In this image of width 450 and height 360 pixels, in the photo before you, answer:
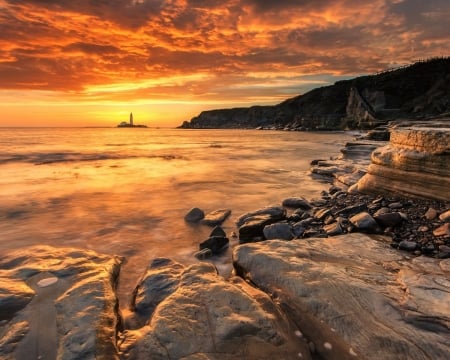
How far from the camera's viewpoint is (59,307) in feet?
11.3

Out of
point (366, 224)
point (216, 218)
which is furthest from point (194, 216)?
point (366, 224)

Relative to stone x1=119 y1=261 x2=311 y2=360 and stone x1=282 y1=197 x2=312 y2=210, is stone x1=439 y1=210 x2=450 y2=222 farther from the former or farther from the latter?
stone x1=119 y1=261 x2=311 y2=360

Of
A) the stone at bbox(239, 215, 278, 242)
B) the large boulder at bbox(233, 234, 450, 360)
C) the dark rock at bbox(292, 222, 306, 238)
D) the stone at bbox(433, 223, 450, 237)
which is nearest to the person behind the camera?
the large boulder at bbox(233, 234, 450, 360)

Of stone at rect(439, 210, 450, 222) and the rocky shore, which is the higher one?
stone at rect(439, 210, 450, 222)

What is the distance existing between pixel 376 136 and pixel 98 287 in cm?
3250

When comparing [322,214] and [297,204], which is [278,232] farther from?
[297,204]

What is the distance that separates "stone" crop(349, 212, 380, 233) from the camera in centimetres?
574

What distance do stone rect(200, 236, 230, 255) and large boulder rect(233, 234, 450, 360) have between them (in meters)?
1.08

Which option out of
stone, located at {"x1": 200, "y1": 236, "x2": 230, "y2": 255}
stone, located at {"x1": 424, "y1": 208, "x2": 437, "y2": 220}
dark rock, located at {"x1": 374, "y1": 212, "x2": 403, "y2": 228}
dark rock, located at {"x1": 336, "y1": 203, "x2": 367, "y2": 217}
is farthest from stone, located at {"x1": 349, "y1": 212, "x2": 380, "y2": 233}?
stone, located at {"x1": 200, "y1": 236, "x2": 230, "y2": 255}

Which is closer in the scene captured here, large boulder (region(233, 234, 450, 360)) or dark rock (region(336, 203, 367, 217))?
large boulder (region(233, 234, 450, 360))

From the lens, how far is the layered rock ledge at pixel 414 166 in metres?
6.45

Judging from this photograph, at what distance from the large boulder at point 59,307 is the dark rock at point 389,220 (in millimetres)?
4546

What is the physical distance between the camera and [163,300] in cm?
364

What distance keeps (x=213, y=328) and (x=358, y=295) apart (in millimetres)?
1531
